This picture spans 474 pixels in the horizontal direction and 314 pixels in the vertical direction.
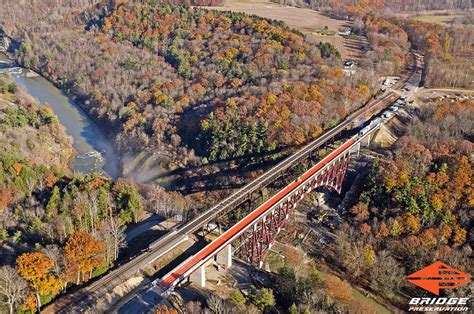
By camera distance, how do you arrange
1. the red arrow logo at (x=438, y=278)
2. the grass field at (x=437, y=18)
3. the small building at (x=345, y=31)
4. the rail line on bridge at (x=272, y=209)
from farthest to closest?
the grass field at (x=437, y=18) → the small building at (x=345, y=31) → the red arrow logo at (x=438, y=278) → the rail line on bridge at (x=272, y=209)

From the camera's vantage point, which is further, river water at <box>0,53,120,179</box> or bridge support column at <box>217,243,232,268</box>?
river water at <box>0,53,120,179</box>

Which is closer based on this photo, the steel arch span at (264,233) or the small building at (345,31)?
the steel arch span at (264,233)

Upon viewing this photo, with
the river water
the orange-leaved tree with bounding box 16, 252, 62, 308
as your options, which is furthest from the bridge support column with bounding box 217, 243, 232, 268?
the river water

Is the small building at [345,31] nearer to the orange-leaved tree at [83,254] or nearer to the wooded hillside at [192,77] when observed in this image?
the wooded hillside at [192,77]

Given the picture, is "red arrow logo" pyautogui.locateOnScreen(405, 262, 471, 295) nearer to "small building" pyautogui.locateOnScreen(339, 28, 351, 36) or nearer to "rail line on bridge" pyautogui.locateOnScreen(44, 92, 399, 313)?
"rail line on bridge" pyautogui.locateOnScreen(44, 92, 399, 313)

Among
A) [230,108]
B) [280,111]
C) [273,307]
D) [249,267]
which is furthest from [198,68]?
[273,307]

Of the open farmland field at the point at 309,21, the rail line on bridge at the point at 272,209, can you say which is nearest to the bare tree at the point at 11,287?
the rail line on bridge at the point at 272,209
